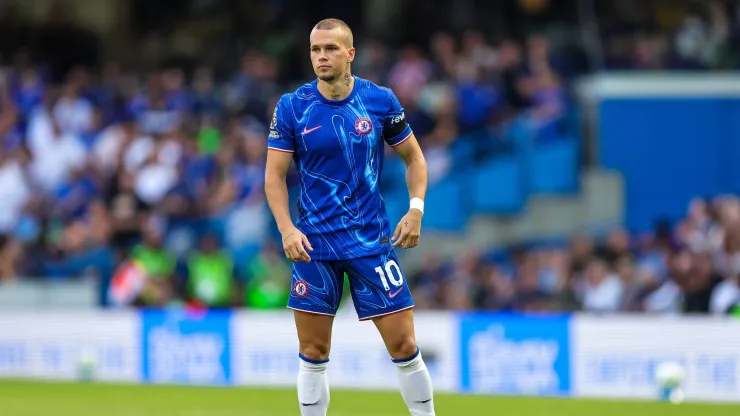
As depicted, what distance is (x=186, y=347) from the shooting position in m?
15.1

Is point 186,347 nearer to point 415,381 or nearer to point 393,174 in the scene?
point 393,174

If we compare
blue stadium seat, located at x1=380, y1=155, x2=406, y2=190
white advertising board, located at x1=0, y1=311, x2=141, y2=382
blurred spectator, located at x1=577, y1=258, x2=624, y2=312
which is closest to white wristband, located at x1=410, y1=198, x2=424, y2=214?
blurred spectator, located at x1=577, y1=258, x2=624, y2=312

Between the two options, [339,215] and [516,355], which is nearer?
[339,215]

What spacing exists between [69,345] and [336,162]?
28.8ft

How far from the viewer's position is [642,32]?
19609mm

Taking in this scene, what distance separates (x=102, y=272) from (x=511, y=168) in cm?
532

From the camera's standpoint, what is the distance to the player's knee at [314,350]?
24.6ft

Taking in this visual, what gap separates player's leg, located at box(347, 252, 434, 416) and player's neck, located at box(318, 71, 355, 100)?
862mm

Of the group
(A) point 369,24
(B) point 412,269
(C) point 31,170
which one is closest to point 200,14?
(A) point 369,24

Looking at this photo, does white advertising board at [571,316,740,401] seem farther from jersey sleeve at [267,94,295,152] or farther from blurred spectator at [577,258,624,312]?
jersey sleeve at [267,94,295,152]

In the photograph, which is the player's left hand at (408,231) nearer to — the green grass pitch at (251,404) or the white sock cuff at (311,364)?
the white sock cuff at (311,364)

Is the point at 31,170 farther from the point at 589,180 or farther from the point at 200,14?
the point at 589,180

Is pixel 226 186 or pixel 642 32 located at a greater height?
pixel 642 32

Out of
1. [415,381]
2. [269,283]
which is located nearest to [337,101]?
[415,381]
